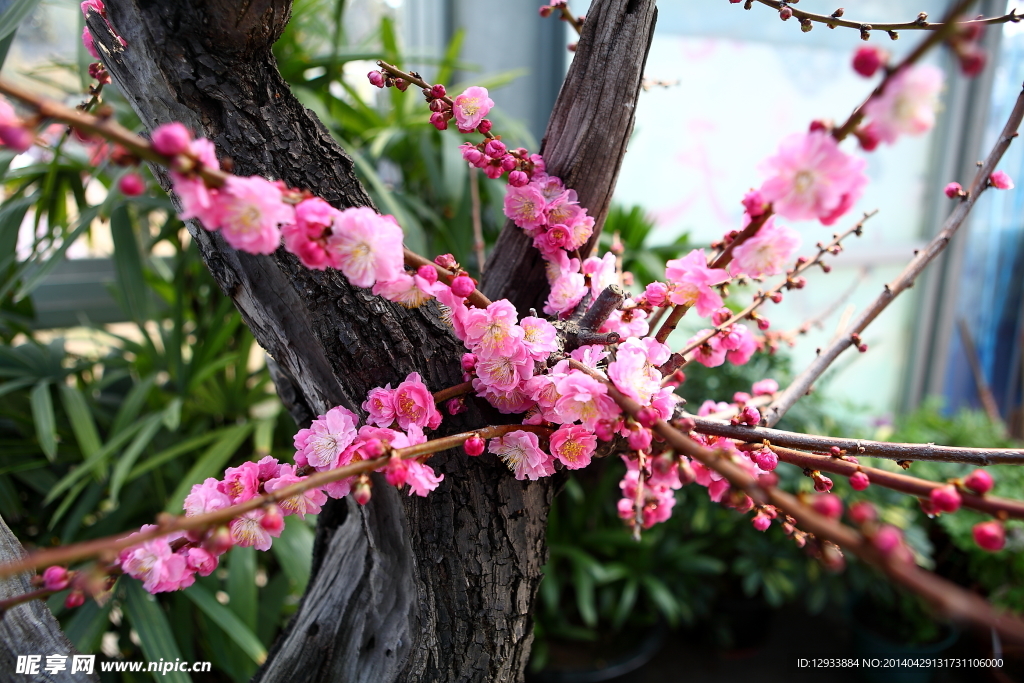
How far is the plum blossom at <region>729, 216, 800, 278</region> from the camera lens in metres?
0.37

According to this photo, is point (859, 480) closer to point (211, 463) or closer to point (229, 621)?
point (229, 621)

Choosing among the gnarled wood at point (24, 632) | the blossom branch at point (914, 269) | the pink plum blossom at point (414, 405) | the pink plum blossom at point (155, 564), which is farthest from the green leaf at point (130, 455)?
the blossom branch at point (914, 269)

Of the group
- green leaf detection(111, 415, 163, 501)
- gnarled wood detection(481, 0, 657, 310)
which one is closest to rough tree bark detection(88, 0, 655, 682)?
gnarled wood detection(481, 0, 657, 310)

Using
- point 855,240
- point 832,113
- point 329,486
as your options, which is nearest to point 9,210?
point 329,486

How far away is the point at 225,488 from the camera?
0.41 meters

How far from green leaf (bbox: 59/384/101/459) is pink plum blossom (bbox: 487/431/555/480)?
0.88m

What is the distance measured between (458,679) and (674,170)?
1741 mm

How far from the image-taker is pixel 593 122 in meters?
0.51

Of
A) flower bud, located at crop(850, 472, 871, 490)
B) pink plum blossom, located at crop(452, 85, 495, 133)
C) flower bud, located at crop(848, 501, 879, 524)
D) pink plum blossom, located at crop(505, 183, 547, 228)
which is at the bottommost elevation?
flower bud, located at crop(850, 472, 871, 490)

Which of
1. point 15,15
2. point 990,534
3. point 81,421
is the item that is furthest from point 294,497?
point 81,421

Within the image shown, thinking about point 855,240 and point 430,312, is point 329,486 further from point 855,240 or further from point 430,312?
point 855,240

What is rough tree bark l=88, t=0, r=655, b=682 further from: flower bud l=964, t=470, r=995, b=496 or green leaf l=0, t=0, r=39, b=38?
flower bud l=964, t=470, r=995, b=496

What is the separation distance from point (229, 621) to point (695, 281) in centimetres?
86

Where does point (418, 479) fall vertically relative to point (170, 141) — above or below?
below
